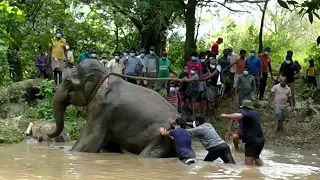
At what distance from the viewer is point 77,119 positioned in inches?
590

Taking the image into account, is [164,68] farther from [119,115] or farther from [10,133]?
[119,115]

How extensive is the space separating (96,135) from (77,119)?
4.97 metres

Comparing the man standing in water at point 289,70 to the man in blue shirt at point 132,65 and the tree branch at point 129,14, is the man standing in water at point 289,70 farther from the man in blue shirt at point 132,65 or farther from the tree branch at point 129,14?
the tree branch at point 129,14

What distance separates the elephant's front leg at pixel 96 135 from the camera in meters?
10.1

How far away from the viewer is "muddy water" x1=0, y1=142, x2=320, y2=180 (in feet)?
24.3

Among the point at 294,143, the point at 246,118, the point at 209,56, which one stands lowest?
the point at 294,143

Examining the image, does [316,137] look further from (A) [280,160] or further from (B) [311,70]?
(B) [311,70]

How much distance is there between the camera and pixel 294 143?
562 inches

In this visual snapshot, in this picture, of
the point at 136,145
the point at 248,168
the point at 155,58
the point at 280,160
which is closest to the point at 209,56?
the point at 155,58

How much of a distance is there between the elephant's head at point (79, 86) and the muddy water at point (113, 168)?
2.89 feet

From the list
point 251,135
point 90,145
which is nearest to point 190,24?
point 90,145

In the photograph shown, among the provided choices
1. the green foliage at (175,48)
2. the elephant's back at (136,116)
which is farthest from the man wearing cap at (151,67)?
the elephant's back at (136,116)

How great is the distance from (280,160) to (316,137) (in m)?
4.04

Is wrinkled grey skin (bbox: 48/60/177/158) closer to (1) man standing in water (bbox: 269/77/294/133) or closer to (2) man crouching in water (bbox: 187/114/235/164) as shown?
(2) man crouching in water (bbox: 187/114/235/164)
